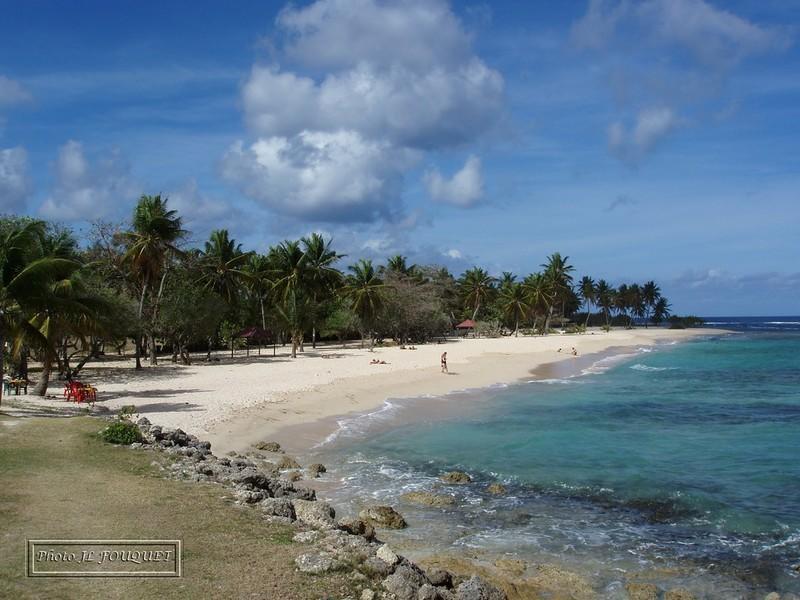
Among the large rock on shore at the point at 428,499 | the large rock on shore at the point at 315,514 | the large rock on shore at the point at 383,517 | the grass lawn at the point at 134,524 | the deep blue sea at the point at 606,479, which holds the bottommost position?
the deep blue sea at the point at 606,479

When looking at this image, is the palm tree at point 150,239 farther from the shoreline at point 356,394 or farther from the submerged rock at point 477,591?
the submerged rock at point 477,591

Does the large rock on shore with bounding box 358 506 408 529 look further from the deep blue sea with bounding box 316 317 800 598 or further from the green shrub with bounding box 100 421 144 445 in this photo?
the green shrub with bounding box 100 421 144 445

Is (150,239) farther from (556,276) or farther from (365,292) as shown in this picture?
(556,276)

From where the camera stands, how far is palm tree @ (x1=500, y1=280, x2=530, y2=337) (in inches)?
3223

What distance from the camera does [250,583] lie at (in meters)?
6.26

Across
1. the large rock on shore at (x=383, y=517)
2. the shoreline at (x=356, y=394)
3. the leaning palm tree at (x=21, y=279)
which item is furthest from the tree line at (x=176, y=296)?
the large rock on shore at (x=383, y=517)

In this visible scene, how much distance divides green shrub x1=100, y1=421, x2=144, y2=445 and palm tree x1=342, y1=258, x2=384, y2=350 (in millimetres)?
41744

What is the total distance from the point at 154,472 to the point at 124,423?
305 cm

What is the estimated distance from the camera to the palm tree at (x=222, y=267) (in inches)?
1811

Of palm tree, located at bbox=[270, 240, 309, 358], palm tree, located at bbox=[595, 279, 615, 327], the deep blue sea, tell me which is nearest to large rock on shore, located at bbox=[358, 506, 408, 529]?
the deep blue sea

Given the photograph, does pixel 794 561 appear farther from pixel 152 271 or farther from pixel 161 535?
pixel 152 271

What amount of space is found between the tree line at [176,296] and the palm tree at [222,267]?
87 millimetres

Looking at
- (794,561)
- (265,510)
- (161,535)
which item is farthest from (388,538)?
(794,561)

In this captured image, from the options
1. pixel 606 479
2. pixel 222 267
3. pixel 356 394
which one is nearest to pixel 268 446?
pixel 606 479
